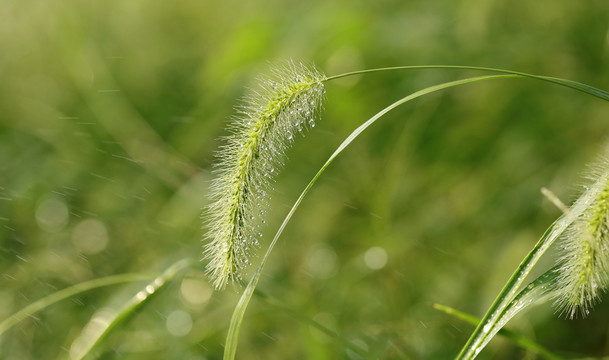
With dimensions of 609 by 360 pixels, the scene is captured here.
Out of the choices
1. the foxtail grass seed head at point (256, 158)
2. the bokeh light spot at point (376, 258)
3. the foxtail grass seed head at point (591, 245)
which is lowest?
the bokeh light spot at point (376, 258)

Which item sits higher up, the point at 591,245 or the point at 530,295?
the point at 591,245

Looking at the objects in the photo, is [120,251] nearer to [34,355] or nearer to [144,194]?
[144,194]

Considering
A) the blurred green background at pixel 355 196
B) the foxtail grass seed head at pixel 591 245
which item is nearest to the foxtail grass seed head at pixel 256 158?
the blurred green background at pixel 355 196

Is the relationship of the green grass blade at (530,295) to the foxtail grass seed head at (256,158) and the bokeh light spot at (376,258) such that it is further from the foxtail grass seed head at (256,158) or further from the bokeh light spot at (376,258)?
the bokeh light spot at (376,258)

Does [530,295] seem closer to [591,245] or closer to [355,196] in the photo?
[591,245]

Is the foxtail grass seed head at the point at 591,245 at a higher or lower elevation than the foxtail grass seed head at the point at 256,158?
higher

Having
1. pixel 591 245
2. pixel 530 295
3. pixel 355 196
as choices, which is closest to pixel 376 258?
pixel 355 196

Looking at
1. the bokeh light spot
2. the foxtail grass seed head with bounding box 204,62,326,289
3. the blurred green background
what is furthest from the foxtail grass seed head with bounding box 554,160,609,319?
the bokeh light spot

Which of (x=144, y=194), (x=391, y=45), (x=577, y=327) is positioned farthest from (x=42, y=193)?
(x=577, y=327)
